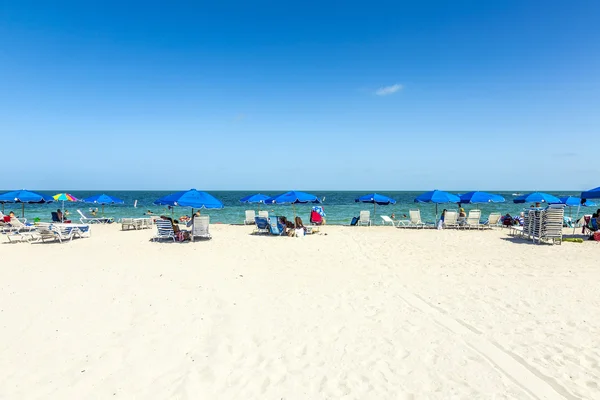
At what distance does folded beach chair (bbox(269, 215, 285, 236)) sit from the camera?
47.3 feet

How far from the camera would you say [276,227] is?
14422mm

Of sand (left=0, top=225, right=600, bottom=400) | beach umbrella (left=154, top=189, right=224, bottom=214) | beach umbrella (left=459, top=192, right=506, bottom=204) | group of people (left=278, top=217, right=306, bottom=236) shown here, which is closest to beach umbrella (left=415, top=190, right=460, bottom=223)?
beach umbrella (left=459, top=192, right=506, bottom=204)

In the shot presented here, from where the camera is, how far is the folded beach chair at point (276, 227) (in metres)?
14.4

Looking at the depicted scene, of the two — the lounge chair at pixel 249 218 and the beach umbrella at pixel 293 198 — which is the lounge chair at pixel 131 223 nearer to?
the lounge chair at pixel 249 218

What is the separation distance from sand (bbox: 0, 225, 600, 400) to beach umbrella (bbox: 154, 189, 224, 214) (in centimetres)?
298

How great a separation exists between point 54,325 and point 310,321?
3435 millimetres

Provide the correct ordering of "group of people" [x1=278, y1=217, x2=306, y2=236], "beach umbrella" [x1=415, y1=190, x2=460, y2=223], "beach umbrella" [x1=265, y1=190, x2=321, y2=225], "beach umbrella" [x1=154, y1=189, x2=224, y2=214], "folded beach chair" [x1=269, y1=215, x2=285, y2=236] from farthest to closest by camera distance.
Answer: "beach umbrella" [x1=415, y1=190, x2=460, y2=223], "beach umbrella" [x1=265, y1=190, x2=321, y2=225], "folded beach chair" [x1=269, y1=215, x2=285, y2=236], "group of people" [x1=278, y1=217, x2=306, y2=236], "beach umbrella" [x1=154, y1=189, x2=224, y2=214]

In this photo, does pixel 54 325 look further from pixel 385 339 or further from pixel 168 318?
pixel 385 339

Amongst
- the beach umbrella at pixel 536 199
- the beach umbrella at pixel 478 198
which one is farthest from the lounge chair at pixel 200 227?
the beach umbrella at pixel 536 199

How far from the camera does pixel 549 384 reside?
3.38 m

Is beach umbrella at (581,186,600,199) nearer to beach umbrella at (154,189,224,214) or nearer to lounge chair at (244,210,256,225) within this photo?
beach umbrella at (154,189,224,214)

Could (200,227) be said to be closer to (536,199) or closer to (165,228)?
(165,228)

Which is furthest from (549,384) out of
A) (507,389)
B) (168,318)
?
(168,318)

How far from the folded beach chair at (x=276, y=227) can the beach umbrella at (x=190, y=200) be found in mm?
2833
